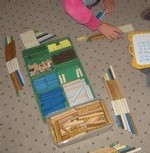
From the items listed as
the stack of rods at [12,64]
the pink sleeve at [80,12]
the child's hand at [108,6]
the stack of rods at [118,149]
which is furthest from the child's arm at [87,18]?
the stack of rods at [118,149]

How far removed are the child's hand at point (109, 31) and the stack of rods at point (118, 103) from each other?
0.44 ft

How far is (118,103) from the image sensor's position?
3.26ft

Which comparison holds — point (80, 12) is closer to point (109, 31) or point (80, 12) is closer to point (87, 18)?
point (87, 18)

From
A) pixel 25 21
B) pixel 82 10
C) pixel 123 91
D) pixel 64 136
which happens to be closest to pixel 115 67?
pixel 123 91

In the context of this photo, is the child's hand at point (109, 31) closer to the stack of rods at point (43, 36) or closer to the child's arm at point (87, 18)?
the child's arm at point (87, 18)

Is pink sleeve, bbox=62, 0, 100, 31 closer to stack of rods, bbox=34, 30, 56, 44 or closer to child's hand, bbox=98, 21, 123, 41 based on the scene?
child's hand, bbox=98, 21, 123, 41

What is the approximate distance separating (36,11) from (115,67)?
1.49 ft

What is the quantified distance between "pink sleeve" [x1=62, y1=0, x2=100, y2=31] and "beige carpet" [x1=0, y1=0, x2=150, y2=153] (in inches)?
2.9

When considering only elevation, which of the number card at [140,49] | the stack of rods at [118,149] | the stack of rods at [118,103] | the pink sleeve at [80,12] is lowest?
the stack of rods at [118,149]

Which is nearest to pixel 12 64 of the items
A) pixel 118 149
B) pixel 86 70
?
pixel 86 70

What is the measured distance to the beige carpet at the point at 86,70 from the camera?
0.94 m

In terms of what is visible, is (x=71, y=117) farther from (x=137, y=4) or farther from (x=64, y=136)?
(x=137, y=4)

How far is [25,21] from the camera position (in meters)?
1.25

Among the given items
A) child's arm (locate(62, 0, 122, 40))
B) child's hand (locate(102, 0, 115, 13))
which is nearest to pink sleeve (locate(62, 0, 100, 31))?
child's arm (locate(62, 0, 122, 40))
